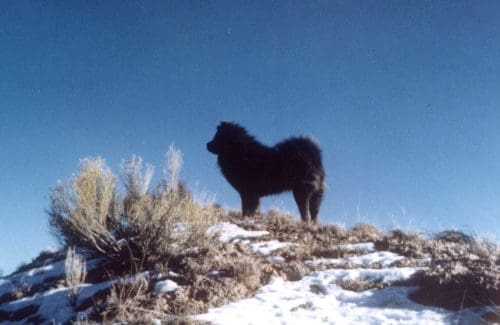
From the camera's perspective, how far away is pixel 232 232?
25.7ft

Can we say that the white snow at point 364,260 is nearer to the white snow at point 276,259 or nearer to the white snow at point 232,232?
the white snow at point 276,259

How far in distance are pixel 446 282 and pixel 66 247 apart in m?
5.72

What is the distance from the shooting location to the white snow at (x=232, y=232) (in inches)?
292

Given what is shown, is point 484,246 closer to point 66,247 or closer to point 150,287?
point 150,287

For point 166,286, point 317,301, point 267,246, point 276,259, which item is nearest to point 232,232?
point 267,246

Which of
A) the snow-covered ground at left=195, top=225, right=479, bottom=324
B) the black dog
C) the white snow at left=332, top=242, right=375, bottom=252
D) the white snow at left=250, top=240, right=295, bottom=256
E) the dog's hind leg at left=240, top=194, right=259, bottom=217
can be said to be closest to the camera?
the snow-covered ground at left=195, top=225, right=479, bottom=324

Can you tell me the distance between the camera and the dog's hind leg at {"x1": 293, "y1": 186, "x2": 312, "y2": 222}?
10000 millimetres

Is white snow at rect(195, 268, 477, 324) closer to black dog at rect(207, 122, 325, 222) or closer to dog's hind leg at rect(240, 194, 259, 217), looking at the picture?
black dog at rect(207, 122, 325, 222)

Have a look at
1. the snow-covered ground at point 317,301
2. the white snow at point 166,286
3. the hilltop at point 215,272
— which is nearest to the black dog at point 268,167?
the hilltop at point 215,272

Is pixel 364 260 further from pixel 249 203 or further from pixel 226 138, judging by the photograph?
pixel 226 138

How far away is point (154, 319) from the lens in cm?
440

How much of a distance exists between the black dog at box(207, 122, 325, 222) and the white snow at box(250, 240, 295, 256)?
9.11 feet


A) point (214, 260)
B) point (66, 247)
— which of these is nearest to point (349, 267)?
point (214, 260)

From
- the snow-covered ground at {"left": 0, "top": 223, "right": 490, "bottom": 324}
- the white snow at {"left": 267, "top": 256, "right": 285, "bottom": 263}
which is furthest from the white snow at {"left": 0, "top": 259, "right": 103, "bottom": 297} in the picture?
the white snow at {"left": 267, "top": 256, "right": 285, "bottom": 263}
